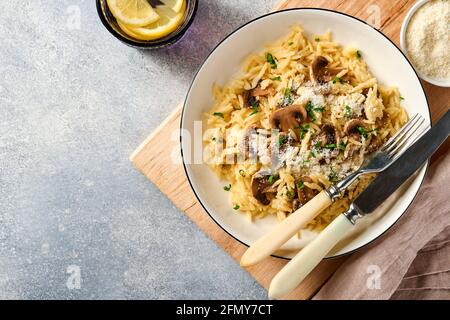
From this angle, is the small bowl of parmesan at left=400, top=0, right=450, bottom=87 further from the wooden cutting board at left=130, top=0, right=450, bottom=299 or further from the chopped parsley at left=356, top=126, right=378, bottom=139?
the chopped parsley at left=356, top=126, right=378, bottom=139

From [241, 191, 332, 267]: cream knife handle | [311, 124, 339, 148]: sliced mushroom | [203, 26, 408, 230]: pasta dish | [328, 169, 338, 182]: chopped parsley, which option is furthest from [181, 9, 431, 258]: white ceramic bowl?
[311, 124, 339, 148]: sliced mushroom

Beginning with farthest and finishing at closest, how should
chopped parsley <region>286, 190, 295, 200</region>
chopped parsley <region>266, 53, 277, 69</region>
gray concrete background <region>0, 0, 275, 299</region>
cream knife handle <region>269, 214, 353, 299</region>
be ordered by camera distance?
1. gray concrete background <region>0, 0, 275, 299</region>
2. chopped parsley <region>266, 53, 277, 69</region>
3. chopped parsley <region>286, 190, 295, 200</region>
4. cream knife handle <region>269, 214, 353, 299</region>

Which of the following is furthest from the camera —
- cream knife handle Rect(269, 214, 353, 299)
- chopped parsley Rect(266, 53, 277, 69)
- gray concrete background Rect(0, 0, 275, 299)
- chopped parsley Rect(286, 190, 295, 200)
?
gray concrete background Rect(0, 0, 275, 299)

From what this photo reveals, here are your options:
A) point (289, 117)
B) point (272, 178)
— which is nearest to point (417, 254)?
point (272, 178)

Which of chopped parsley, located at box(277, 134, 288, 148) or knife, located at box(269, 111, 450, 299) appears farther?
chopped parsley, located at box(277, 134, 288, 148)

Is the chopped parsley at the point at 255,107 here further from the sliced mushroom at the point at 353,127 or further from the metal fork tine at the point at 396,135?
the metal fork tine at the point at 396,135
